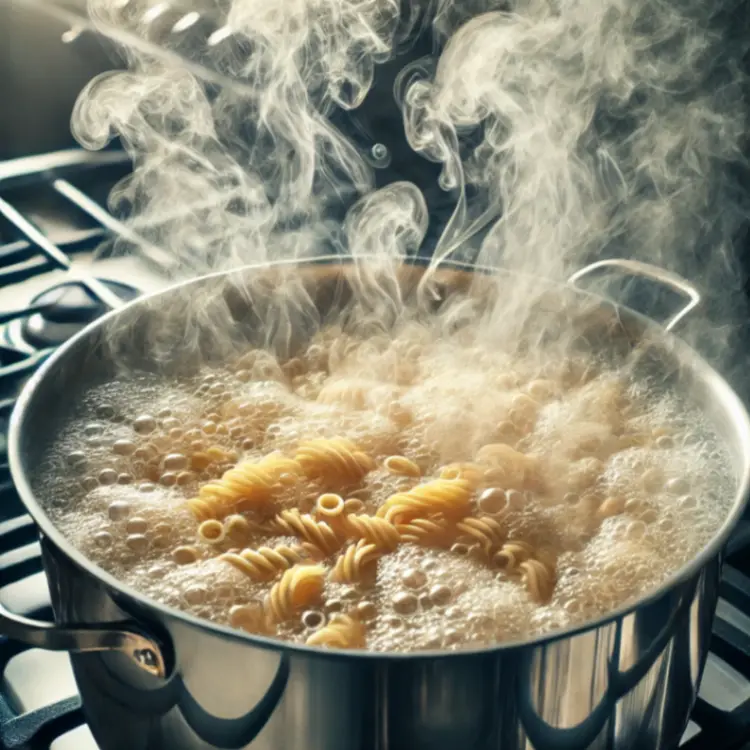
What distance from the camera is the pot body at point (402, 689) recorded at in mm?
1000

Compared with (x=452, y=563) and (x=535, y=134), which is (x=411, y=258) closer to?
(x=535, y=134)

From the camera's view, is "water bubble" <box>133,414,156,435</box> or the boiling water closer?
the boiling water

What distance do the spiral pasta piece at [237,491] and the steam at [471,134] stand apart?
2.59 ft

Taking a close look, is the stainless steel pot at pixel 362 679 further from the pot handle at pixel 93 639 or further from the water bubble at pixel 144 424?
the water bubble at pixel 144 424

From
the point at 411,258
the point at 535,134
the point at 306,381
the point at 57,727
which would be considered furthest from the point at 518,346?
the point at 57,727

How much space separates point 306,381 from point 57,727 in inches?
27.3

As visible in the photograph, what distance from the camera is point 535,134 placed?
7.27 ft

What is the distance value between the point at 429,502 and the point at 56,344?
1063mm

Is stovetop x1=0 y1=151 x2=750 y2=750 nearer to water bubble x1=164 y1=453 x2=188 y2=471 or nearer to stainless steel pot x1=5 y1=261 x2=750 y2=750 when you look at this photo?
stainless steel pot x1=5 y1=261 x2=750 y2=750

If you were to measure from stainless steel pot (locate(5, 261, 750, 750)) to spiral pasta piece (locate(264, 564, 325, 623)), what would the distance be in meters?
0.17

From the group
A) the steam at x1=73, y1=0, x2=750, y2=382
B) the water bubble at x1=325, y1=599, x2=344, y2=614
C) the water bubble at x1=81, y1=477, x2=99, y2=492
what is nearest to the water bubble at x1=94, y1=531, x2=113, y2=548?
the water bubble at x1=81, y1=477, x2=99, y2=492

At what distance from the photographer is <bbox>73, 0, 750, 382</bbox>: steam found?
2.19m

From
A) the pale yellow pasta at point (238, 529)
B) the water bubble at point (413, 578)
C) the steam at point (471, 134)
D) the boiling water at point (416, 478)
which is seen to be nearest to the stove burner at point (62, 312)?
the steam at point (471, 134)

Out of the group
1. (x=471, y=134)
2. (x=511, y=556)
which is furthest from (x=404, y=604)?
(x=471, y=134)
